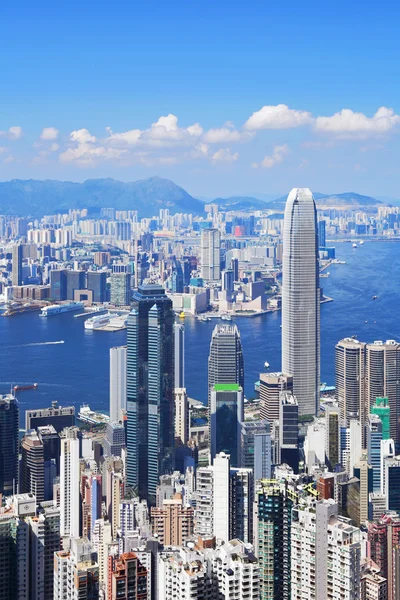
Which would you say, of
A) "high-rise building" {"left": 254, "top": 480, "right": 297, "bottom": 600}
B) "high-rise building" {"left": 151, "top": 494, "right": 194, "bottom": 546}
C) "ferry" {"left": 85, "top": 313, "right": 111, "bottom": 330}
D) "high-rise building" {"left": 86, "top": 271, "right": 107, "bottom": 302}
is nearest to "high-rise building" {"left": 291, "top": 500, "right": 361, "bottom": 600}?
"high-rise building" {"left": 254, "top": 480, "right": 297, "bottom": 600}

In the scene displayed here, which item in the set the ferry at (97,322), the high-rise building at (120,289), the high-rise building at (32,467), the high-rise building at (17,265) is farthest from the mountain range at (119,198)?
the high-rise building at (32,467)

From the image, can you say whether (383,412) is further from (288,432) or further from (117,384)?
(117,384)

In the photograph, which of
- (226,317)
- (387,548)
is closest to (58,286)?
(226,317)

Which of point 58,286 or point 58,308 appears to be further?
point 58,286

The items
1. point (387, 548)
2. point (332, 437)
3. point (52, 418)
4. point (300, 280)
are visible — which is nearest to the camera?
point (387, 548)

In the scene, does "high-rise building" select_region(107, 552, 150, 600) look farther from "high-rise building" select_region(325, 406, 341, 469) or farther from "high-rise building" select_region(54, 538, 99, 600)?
"high-rise building" select_region(325, 406, 341, 469)

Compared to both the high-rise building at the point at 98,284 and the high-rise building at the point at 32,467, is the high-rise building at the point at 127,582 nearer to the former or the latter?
the high-rise building at the point at 32,467
